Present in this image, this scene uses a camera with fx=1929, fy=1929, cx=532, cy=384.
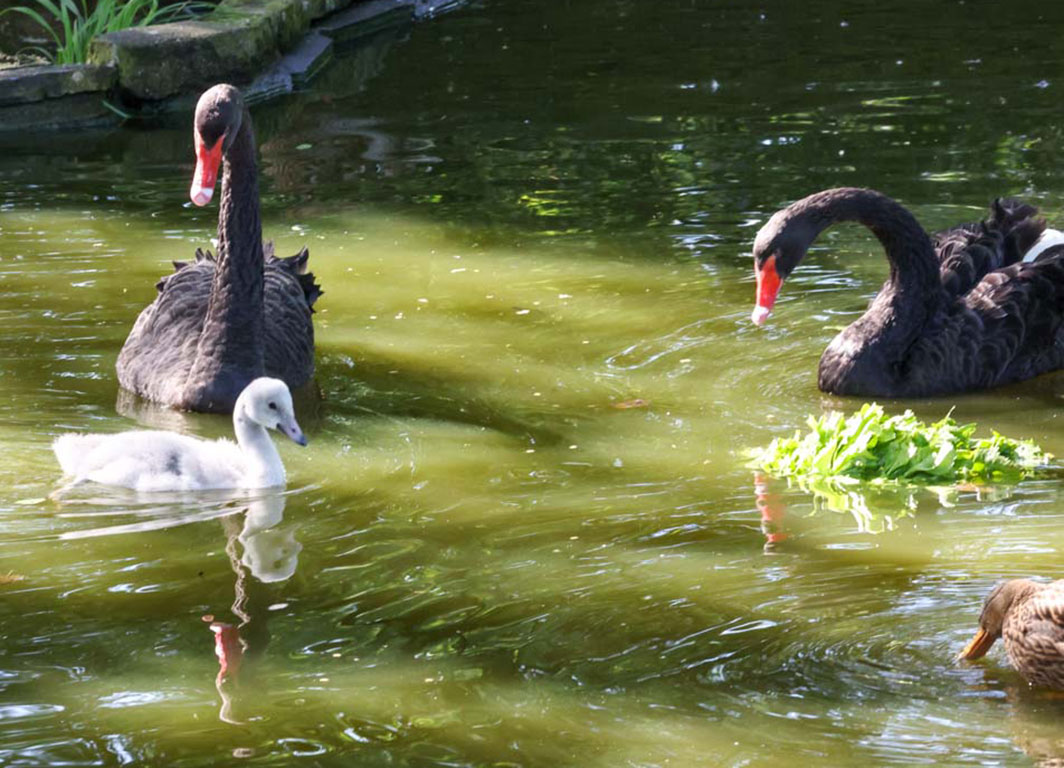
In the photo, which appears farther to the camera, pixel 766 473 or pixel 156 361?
pixel 156 361

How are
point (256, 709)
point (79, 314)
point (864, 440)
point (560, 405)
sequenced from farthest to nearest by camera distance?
1. point (79, 314)
2. point (560, 405)
3. point (864, 440)
4. point (256, 709)

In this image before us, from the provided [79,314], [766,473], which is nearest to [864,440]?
[766,473]

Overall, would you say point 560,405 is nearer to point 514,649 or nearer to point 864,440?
point 864,440

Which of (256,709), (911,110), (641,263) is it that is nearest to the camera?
(256,709)

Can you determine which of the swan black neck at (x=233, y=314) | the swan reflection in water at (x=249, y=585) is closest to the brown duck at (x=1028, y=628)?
the swan reflection in water at (x=249, y=585)

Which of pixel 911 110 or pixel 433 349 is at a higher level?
pixel 911 110

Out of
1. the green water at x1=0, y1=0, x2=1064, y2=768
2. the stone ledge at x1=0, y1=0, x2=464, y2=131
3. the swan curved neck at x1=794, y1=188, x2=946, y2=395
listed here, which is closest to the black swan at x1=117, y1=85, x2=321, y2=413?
the green water at x1=0, y1=0, x2=1064, y2=768

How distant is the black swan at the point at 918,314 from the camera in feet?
20.1

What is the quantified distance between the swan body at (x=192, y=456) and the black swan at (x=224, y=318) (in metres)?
0.76

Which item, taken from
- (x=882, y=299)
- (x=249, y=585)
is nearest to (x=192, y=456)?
(x=249, y=585)

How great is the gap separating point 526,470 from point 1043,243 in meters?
2.33

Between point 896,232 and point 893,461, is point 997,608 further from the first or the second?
point 896,232

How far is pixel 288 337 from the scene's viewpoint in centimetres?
641

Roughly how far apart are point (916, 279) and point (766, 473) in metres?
1.26
